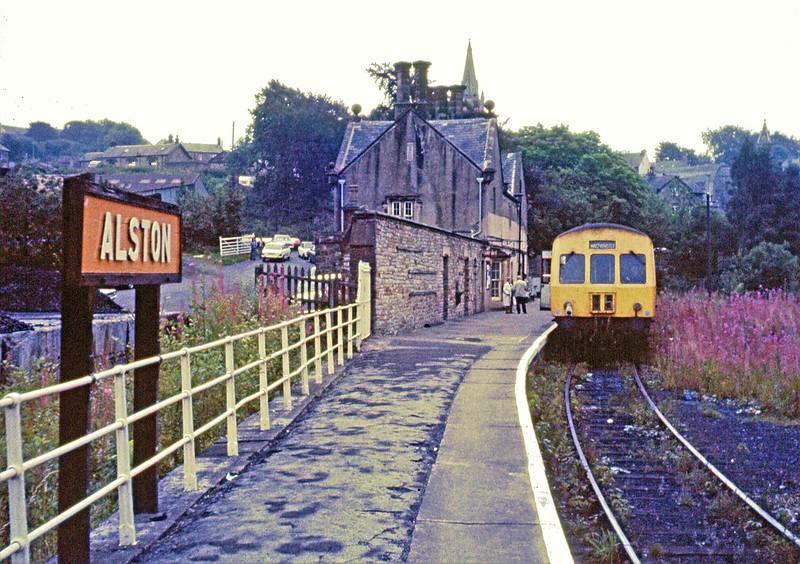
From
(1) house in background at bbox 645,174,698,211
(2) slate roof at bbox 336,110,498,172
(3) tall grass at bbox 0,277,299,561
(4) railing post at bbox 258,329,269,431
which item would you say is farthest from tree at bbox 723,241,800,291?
(1) house in background at bbox 645,174,698,211

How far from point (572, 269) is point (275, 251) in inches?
1401

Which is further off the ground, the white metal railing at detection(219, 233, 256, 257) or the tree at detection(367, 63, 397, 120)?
the tree at detection(367, 63, 397, 120)

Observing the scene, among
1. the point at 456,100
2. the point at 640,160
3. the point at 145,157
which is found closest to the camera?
the point at 456,100

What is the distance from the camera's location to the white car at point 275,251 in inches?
2106

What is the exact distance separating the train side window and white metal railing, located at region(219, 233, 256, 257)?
116ft

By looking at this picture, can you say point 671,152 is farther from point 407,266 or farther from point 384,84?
point 407,266

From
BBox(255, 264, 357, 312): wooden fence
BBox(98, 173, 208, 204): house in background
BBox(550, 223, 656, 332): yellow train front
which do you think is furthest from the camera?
BBox(98, 173, 208, 204): house in background

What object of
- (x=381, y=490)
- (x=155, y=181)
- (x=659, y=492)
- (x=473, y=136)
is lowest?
(x=659, y=492)

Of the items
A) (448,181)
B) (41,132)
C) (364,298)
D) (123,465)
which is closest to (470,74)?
(448,181)

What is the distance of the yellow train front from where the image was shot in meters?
19.9

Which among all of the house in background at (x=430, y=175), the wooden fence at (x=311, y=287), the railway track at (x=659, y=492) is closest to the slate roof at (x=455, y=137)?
the house in background at (x=430, y=175)

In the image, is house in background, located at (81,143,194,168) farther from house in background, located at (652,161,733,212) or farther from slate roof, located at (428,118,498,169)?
slate roof, located at (428,118,498,169)

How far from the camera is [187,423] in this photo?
6.41 m

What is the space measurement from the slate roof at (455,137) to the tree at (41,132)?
129619 millimetres
